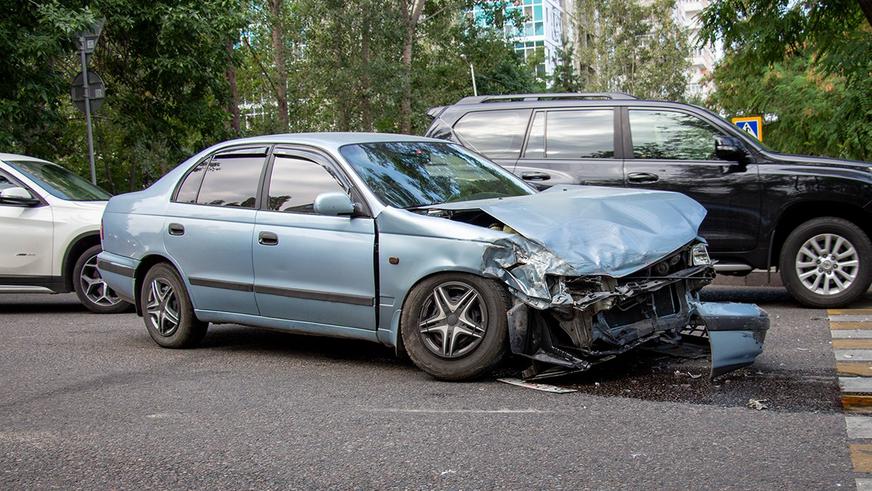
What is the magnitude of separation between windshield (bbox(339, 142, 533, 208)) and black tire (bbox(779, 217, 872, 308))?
10.7 feet

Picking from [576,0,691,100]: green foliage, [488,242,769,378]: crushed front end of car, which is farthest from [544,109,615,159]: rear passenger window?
[576,0,691,100]: green foliage

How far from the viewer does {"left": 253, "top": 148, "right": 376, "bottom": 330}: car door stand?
6.83 metres

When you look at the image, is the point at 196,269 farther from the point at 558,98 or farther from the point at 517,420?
the point at 558,98

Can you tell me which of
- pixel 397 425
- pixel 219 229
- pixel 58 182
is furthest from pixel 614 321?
pixel 58 182

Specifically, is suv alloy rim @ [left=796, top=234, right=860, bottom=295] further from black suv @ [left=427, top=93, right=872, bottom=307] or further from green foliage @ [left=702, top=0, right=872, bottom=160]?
green foliage @ [left=702, top=0, right=872, bottom=160]

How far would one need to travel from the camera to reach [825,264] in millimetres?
9648

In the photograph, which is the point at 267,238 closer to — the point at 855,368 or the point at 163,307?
the point at 163,307

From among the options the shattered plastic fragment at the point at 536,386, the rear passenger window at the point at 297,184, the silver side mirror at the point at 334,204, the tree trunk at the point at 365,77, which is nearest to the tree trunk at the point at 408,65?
the tree trunk at the point at 365,77

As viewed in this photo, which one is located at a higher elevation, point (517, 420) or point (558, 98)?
point (558, 98)

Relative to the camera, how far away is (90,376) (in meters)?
7.20

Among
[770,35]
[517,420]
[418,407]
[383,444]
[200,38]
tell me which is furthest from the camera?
[200,38]

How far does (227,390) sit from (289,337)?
216 centimetres

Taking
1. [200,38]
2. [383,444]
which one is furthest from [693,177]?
[200,38]

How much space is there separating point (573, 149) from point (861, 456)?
6.06 m
